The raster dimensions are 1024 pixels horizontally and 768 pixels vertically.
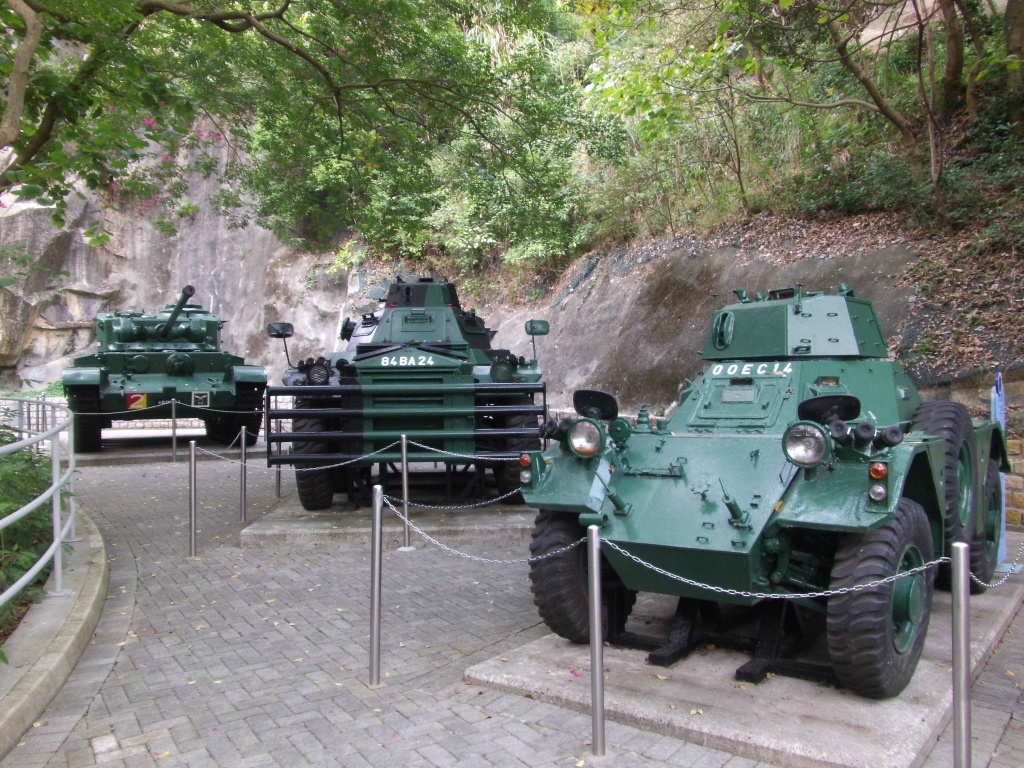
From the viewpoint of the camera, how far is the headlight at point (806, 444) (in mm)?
4086

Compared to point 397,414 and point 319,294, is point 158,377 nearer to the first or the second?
point 397,414

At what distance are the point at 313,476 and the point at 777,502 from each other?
223 inches

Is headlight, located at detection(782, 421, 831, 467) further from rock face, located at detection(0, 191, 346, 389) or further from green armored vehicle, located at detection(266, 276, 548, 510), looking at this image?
rock face, located at detection(0, 191, 346, 389)

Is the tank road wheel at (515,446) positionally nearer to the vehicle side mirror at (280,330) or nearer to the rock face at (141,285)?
the vehicle side mirror at (280,330)

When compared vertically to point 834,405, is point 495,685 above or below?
below

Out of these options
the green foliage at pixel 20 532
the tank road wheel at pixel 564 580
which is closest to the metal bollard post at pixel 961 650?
the tank road wheel at pixel 564 580

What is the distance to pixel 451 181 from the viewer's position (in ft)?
48.0

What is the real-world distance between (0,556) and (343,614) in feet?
7.14

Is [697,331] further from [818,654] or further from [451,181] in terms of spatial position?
[818,654]

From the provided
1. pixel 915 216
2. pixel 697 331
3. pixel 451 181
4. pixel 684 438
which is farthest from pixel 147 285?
pixel 684 438

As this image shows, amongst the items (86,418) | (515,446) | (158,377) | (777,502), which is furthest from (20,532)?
(86,418)

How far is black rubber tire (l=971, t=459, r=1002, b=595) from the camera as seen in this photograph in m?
5.95

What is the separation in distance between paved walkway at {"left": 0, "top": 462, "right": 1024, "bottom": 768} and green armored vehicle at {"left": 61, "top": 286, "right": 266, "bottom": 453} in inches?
272

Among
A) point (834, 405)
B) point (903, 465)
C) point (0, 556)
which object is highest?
point (834, 405)
